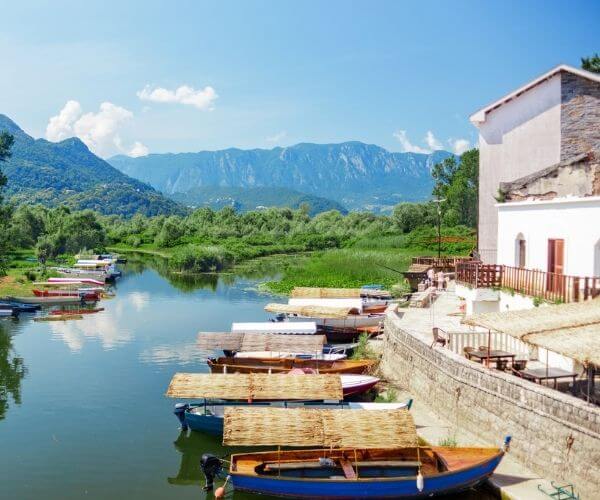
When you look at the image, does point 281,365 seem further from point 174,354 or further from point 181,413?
point 174,354

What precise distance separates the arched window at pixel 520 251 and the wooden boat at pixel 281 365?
6237 mm

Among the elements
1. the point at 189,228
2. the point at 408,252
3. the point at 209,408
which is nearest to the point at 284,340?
the point at 209,408

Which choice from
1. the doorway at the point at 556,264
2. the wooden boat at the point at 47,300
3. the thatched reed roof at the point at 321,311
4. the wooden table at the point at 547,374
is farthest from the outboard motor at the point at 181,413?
the wooden boat at the point at 47,300

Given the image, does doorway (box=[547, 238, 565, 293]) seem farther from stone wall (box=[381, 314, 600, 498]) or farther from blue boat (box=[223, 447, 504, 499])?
blue boat (box=[223, 447, 504, 499])

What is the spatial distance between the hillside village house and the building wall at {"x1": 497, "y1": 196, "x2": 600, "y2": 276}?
3cm

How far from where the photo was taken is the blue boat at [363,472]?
1391cm

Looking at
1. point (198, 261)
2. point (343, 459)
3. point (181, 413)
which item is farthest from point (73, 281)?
point (343, 459)

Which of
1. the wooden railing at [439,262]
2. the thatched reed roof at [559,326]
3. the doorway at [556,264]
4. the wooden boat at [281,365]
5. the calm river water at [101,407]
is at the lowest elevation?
the calm river water at [101,407]

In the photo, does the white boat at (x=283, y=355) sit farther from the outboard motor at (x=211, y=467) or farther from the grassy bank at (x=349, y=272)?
the grassy bank at (x=349, y=272)

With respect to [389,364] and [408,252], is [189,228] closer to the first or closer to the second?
[408,252]

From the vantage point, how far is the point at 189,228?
394ft

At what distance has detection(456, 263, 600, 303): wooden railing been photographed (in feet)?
57.5

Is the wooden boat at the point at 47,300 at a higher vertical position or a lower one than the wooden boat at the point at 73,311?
higher

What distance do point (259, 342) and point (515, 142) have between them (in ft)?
47.6
